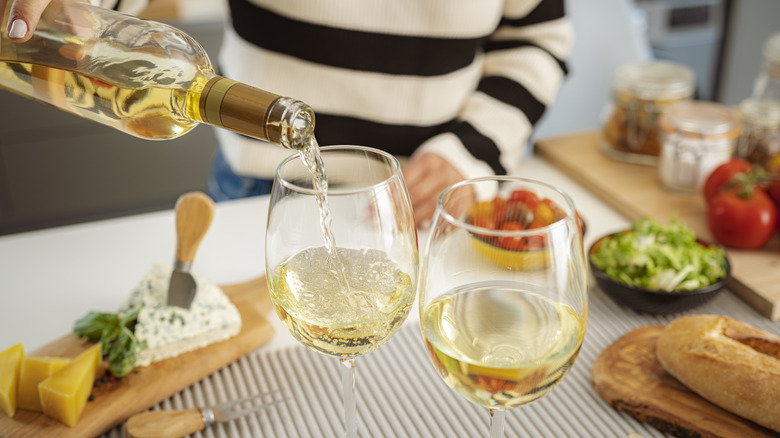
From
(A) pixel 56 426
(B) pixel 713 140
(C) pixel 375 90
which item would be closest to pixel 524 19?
(C) pixel 375 90

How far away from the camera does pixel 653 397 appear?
2.98 ft

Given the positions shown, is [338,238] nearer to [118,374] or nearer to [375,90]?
[118,374]

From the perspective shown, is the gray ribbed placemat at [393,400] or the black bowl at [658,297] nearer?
the gray ribbed placemat at [393,400]

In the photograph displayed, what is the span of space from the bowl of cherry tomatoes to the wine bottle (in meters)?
0.20

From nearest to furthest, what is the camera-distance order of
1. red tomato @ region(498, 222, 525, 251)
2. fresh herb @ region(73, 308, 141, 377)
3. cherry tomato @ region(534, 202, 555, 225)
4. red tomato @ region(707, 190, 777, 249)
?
red tomato @ region(498, 222, 525, 251) < cherry tomato @ region(534, 202, 555, 225) < fresh herb @ region(73, 308, 141, 377) < red tomato @ region(707, 190, 777, 249)

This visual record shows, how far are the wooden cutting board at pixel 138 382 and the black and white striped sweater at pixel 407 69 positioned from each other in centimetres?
60

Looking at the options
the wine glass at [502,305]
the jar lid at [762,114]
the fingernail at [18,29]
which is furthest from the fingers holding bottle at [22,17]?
the jar lid at [762,114]

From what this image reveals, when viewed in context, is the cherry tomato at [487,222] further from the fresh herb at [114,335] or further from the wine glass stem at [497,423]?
the fresh herb at [114,335]

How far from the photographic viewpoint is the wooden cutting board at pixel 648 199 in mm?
1168

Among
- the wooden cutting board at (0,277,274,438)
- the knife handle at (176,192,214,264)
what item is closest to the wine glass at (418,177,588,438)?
the wooden cutting board at (0,277,274,438)

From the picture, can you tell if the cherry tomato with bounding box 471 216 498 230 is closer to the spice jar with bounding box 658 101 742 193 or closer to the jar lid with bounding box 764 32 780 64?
the spice jar with bounding box 658 101 742 193

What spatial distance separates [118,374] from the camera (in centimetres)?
96

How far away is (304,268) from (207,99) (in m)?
0.19

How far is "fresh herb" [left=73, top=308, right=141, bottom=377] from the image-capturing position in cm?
96
